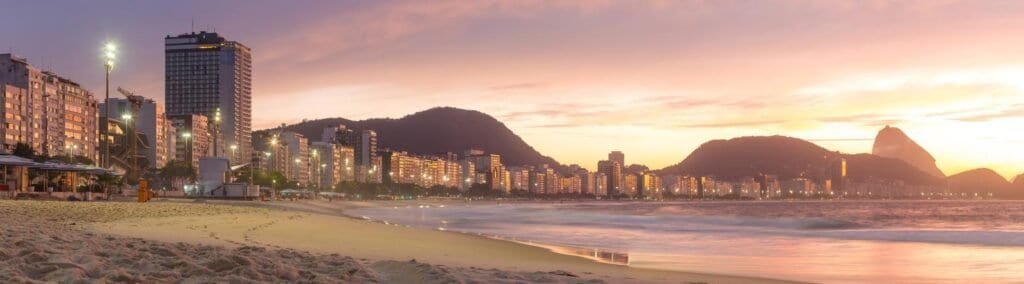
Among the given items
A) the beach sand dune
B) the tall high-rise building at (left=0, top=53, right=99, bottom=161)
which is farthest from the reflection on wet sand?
the tall high-rise building at (left=0, top=53, right=99, bottom=161)

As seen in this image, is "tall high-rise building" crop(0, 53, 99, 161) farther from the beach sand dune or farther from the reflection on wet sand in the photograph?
the beach sand dune

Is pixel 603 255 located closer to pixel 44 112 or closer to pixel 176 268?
pixel 176 268

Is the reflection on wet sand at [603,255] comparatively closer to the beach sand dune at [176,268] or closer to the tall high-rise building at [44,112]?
the beach sand dune at [176,268]

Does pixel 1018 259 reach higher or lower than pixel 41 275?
lower

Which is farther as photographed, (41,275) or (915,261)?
(915,261)

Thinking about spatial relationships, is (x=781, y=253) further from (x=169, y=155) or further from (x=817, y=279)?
(x=169, y=155)

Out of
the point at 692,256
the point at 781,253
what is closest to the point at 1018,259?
the point at 781,253

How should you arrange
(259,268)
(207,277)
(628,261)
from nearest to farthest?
1. (207,277)
2. (259,268)
3. (628,261)

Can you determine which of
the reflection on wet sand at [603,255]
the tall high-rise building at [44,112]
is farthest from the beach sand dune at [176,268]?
the tall high-rise building at [44,112]

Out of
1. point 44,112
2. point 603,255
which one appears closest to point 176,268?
point 603,255
